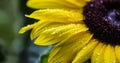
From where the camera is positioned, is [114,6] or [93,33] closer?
[93,33]

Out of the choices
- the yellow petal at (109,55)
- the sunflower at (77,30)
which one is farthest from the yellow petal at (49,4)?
the yellow petal at (109,55)

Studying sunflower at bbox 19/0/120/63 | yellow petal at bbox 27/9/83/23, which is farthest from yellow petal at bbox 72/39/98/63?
yellow petal at bbox 27/9/83/23

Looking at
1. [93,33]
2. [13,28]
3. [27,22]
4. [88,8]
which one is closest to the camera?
[93,33]

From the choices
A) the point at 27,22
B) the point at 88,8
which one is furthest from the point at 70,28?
the point at 27,22

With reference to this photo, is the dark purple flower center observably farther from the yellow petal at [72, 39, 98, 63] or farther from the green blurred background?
the green blurred background

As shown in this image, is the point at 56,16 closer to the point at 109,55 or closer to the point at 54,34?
the point at 54,34

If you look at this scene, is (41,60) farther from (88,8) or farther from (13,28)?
(13,28)

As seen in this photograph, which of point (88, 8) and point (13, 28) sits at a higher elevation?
point (88, 8)
